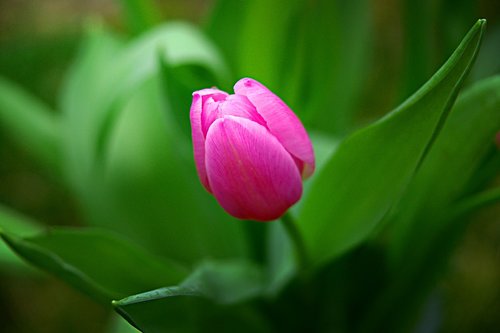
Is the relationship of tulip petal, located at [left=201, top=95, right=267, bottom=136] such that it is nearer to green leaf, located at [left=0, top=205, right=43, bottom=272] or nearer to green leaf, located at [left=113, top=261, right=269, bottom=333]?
green leaf, located at [left=113, top=261, right=269, bottom=333]

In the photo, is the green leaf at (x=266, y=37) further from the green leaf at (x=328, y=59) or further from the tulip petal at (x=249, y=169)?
the tulip petal at (x=249, y=169)

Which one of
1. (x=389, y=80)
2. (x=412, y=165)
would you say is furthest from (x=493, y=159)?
(x=389, y=80)

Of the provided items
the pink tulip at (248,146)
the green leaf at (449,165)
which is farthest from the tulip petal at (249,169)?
the green leaf at (449,165)

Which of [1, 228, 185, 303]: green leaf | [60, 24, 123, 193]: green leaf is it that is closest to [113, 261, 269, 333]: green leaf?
[1, 228, 185, 303]: green leaf

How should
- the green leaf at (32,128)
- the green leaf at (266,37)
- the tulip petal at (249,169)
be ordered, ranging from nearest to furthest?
the tulip petal at (249,169), the green leaf at (266,37), the green leaf at (32,128)

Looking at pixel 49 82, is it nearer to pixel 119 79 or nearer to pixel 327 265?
pixel 119 79

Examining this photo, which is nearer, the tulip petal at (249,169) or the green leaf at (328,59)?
the tulip petal at (249,169)

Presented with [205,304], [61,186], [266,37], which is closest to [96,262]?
[205,304]
